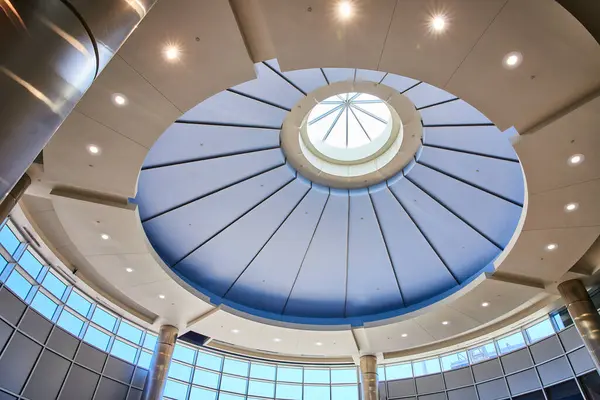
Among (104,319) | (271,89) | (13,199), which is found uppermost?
(271,89)

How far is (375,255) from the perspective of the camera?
19.0 metres

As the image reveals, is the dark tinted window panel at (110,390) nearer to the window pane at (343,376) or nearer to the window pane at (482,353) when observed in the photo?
the window pane at (343,376)

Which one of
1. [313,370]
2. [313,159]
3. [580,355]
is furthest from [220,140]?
[580,355]

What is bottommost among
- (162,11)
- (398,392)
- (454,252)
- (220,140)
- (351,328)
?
(398,392)

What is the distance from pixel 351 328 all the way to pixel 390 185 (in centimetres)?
736

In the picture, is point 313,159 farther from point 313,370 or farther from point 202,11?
point 313,370

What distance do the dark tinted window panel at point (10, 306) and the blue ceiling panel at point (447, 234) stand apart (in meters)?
15.2

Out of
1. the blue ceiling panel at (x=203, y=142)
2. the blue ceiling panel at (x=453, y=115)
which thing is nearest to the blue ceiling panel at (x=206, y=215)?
the blue ceiling panel at (x=203, y=142)

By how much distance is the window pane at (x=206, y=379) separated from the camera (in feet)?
68.8

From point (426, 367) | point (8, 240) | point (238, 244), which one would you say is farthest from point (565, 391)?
point (8, 240)

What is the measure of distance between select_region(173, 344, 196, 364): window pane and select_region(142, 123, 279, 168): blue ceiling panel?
11.3 metres

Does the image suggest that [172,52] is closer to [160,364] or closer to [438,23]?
[438,23]

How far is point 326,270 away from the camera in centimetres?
1953

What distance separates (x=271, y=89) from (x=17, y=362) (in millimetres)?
13298
